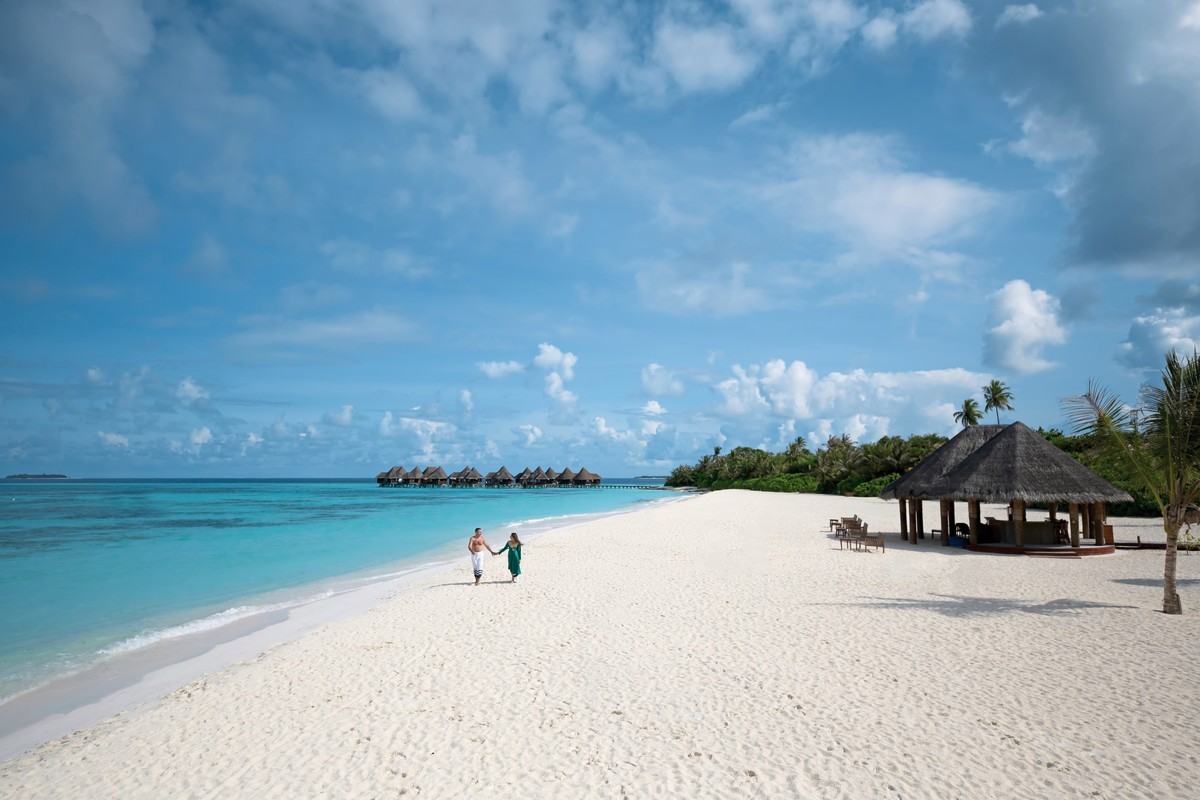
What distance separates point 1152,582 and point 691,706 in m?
11.0

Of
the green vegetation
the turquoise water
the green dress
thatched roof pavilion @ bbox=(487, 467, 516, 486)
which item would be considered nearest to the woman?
the green dress

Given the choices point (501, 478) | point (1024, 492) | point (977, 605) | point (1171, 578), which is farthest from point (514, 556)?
point (501, 478)

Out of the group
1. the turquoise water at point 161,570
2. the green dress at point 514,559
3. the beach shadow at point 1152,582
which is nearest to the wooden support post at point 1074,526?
the beach shadow at point 1152,582

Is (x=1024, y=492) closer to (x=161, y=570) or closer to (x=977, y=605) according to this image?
(x=977, y=605)

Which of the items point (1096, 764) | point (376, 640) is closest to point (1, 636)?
point (376, 640)

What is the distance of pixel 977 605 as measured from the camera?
10.3 metres

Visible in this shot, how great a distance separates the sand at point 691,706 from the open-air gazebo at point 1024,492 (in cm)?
482

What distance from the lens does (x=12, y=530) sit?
32.1m

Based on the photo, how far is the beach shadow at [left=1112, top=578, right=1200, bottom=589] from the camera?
38.8 ft

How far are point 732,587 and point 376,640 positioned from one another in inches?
246

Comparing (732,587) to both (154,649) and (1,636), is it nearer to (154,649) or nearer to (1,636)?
(154,649)

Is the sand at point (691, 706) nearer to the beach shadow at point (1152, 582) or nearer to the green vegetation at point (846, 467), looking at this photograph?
the beach shadow at point (1152, 582)

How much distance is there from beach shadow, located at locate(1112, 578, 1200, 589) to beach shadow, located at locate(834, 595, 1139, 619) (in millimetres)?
2453

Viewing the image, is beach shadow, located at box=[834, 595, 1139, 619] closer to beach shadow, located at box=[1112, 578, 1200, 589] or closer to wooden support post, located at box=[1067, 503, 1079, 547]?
beach shadow, located at box=[1112, 578, 1200, 589]
